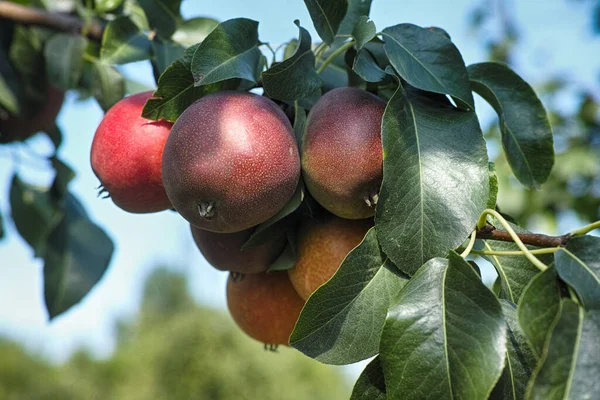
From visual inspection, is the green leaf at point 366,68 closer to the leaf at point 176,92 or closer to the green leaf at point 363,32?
the green leaf at point 363,32

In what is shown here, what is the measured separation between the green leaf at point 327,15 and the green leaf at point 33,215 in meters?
0.92

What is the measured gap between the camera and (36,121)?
1424 mm

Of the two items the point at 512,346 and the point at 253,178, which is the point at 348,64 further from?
the point at 512,346

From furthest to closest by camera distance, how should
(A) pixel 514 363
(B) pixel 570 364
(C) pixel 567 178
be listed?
(C) pixel 567 178 → (A) pixel 514 363 → (B) pixel 570 364

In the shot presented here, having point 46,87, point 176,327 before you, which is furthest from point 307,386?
point 46,87

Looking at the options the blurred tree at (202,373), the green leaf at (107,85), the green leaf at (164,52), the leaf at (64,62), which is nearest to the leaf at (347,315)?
the green leaf at (164,52)

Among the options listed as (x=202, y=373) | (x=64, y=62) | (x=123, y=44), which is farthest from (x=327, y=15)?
(x=202, y=373)

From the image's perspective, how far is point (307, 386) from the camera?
10.3 meters

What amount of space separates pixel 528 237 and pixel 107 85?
75 centimetres

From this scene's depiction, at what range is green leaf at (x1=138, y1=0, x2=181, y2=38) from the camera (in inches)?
43.1

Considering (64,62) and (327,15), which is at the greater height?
(327,15)

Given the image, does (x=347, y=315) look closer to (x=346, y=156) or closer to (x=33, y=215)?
(x=346, y=156)

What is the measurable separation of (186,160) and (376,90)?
0.28 metres

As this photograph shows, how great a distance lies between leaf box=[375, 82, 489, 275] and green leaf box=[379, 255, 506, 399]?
0.04m
